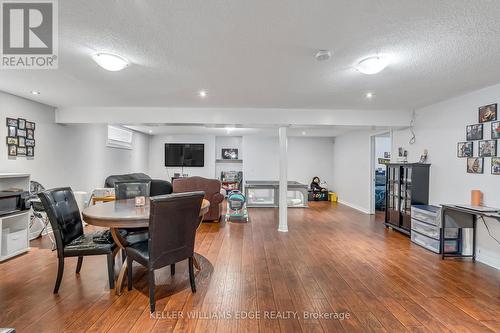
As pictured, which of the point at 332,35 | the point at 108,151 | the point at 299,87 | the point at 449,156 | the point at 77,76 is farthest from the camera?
the point at 108,151

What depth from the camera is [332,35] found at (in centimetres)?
199

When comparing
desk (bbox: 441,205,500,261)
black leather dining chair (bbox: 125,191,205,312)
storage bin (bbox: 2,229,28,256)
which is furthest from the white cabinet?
desk (bbox: 441,205,500,261)

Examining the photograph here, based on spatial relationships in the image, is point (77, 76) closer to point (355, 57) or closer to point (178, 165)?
point (355, 57)

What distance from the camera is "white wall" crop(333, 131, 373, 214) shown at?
650cm

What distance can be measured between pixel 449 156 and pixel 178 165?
24.8ft

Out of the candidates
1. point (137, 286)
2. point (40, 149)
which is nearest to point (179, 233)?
point (137, 286)

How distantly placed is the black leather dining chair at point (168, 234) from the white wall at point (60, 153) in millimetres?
3012

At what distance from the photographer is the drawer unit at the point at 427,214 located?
3551 millimetres

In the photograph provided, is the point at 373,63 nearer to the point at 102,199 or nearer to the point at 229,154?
the point at 102,199

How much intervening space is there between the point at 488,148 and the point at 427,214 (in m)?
1.18

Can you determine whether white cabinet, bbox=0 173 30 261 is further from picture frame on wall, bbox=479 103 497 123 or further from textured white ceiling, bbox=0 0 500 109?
picture frame on wall, bbox=479 103 497 123

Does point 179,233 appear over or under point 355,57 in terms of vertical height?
under

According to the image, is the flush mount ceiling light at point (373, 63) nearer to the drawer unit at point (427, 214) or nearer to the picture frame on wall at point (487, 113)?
the picture frame on wall at point (487, 113)

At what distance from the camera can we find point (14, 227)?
3439 millimetres
